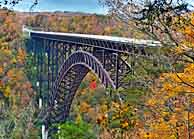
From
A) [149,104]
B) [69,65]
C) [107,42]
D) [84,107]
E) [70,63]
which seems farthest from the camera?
[84,107]

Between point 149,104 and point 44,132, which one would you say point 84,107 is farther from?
point 149,104

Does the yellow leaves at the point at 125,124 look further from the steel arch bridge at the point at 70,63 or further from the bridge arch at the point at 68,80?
the bridge arch at the point at 68,80

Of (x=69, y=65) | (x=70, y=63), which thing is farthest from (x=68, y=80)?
(x=70, y=63)

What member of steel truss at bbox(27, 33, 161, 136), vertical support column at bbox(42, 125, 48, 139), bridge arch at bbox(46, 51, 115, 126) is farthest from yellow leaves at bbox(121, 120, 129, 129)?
vertical support column at bbox(42, 125, 48, 139)

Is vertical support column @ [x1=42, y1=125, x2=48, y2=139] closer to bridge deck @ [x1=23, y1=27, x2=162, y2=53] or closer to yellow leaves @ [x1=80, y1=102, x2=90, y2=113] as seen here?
yellow leaves @ [x1=80, y1=102, x2=90, y2=113]

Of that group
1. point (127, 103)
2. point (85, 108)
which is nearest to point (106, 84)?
point (127, 103)

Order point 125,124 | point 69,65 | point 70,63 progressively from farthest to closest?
point 69,65
point 70,63
point 125,124

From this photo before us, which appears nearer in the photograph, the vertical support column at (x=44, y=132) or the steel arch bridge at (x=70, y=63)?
the steel arch bridge at (x=70, y=63)

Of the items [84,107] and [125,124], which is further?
[84,107]

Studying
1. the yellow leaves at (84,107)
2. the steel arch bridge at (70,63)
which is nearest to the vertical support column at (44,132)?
the steel arch bridge at (70,63)
